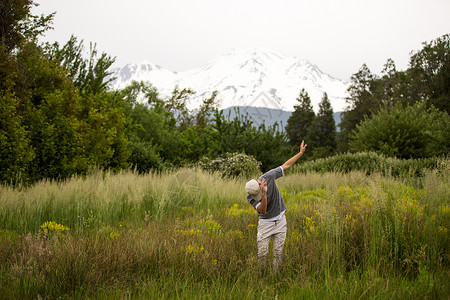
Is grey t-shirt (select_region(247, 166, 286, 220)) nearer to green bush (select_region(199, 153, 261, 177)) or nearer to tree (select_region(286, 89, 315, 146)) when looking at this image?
green bush (select_region(199, 153, 261, 177))

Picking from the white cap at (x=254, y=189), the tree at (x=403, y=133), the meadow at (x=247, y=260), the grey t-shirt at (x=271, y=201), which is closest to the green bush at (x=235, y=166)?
the meadow at (x=247, y=260)

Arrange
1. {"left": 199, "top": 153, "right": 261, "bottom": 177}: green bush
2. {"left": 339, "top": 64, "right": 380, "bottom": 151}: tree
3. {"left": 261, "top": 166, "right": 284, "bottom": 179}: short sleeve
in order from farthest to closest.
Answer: {"left": 339, "top": 64, "right": 380, "bottom": 151}: tree → {"left": 199, "top": 153, "right": 261, "bottom": 177}: green bush → {"left": 261, "top": 166, "right": 284, "bottom": 179}: short sleeve

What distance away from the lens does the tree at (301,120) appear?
4847 centimetres

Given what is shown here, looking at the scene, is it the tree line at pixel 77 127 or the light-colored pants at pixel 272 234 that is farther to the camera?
the tree line at pixel 77 127

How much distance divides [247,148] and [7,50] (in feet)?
37.3

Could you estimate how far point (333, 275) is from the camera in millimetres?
3660

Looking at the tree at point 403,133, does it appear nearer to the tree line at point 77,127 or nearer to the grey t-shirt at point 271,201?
the tree line at point 77,127

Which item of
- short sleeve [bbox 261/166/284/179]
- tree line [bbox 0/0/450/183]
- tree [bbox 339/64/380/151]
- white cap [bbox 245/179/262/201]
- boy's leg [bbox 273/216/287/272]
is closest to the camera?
white cap [bbox 245/179/262/201]

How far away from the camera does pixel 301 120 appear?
48.7 m

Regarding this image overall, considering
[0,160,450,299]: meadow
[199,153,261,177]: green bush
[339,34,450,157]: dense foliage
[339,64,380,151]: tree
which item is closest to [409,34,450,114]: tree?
[339,34,450,157]: dense foliage

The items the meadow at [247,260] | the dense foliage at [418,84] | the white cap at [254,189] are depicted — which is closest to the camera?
the meadow at [247,260]

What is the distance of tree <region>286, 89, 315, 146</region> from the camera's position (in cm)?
4847

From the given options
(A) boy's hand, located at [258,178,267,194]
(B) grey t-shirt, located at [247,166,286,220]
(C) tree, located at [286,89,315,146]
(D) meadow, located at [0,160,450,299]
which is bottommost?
(D) meadow, located at [0,160,450,299]

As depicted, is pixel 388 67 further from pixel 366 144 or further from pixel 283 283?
pixel 283 283
